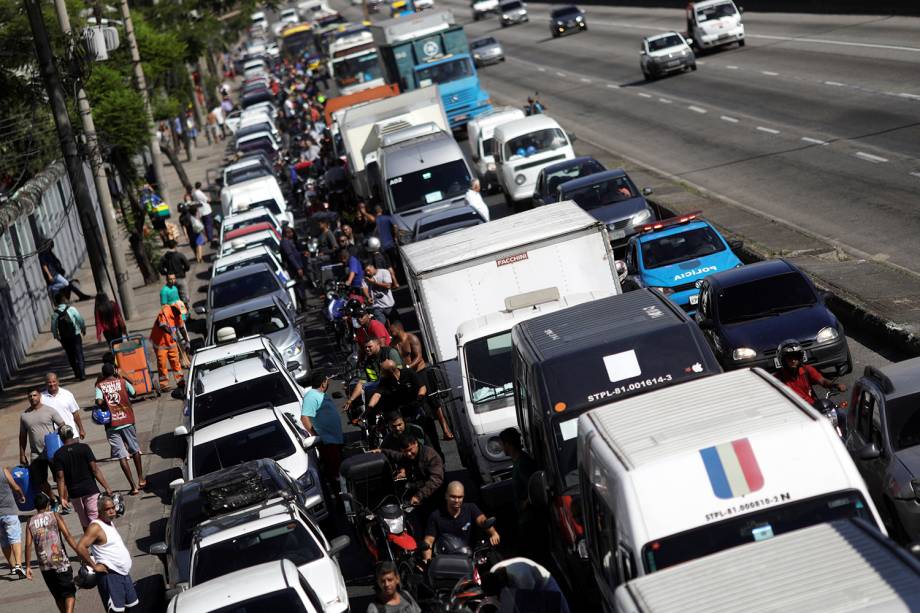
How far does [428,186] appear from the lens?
2875 cm

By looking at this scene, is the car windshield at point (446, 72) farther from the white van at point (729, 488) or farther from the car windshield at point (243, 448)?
the white van at point (729, 488)

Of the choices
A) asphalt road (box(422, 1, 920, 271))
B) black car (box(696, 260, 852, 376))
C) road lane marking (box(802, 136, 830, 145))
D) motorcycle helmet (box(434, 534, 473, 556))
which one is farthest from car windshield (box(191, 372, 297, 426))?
road lane marking (box(802, 136, 830, 145))

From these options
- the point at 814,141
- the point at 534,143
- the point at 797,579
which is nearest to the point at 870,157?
the point at 814,141

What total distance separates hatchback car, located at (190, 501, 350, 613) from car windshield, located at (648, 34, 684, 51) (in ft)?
135

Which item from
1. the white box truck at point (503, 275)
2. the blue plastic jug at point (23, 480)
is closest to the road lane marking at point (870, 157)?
the white box truck at point (503, 275)

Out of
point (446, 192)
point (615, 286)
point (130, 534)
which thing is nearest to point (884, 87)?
point (446, 192)

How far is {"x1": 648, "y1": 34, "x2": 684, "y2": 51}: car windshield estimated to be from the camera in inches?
2016

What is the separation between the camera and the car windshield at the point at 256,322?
76.8 ft

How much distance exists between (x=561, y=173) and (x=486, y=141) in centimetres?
930

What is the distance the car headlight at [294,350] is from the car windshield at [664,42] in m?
31.9

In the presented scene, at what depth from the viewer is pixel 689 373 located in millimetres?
11438

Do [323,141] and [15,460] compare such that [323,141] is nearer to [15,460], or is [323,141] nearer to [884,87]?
[884,87]

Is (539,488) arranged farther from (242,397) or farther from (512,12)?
(512,12)

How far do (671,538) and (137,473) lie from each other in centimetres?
1301
